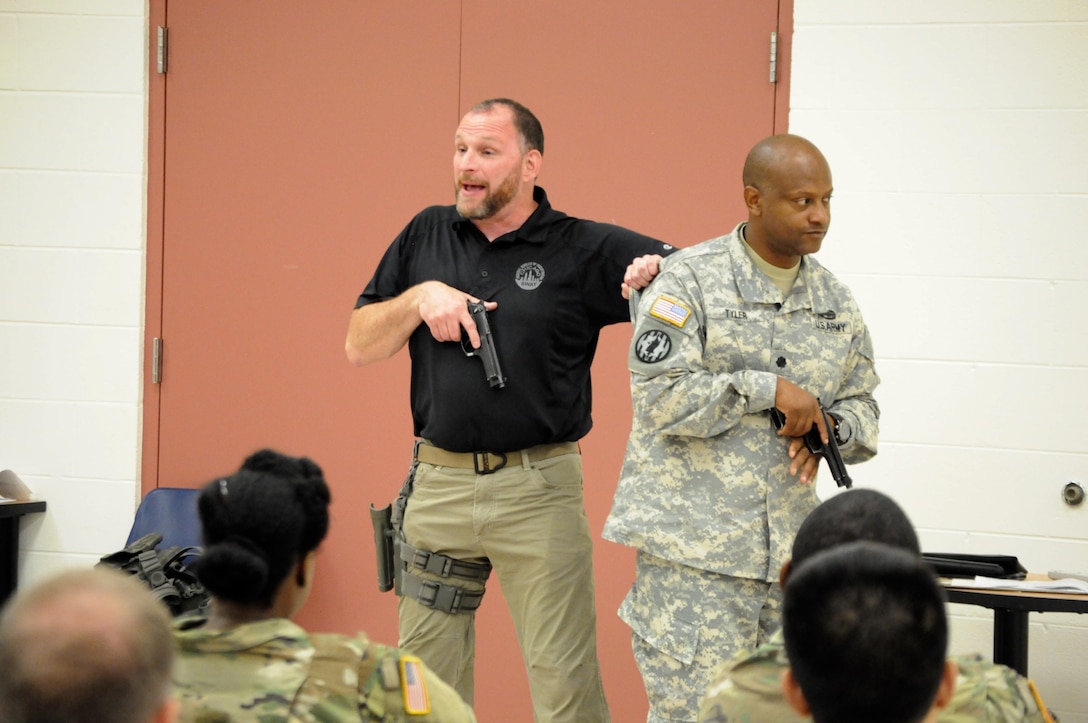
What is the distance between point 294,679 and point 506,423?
4.25 ft

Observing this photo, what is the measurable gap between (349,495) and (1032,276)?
2179 mm

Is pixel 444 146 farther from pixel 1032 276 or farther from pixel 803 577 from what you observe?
pixel 803 577

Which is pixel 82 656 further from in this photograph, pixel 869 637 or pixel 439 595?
pixel 439 595

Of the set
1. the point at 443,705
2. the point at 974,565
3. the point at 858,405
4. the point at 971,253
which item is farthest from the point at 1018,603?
the point at 443,705

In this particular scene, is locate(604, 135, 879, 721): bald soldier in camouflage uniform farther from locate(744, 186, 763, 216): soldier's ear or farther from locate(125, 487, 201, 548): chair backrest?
locate(125, 487, 201, 548): chair backrest

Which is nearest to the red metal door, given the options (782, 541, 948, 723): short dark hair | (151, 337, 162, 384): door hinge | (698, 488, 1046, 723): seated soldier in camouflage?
(151, 337, 162, 384): door hinge

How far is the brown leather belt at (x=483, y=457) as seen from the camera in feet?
9.11

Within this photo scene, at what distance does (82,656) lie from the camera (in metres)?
1.09

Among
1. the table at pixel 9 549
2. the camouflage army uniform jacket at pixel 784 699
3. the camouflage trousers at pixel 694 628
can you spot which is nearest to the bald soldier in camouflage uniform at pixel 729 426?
the camouflage trousers at pixel 694 628

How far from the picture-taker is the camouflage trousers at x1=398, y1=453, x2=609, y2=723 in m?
2.76

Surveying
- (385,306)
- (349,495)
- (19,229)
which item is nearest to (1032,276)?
(385,306)

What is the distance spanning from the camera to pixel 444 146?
153 inches

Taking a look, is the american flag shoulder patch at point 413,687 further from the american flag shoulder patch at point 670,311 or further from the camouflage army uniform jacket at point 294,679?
the american flag shoulder patch at point 670,311

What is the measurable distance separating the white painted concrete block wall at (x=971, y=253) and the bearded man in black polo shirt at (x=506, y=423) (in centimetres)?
113
